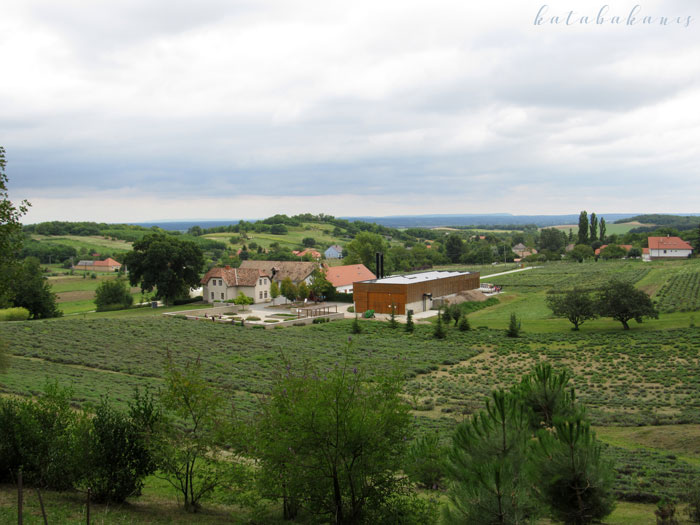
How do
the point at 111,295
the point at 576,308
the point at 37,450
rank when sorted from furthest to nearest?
the point at 111,295 < the point at 576,308 < the point at 37,450

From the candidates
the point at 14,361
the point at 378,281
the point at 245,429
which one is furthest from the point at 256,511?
the point at 378,281

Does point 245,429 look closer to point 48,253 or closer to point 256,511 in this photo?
point 256,511

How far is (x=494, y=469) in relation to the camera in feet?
23.4

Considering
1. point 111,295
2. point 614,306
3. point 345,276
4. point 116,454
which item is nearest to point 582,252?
point 345,276

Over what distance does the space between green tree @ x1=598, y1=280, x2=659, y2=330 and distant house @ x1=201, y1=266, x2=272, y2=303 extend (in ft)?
122

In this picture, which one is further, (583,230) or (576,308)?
(583,230)

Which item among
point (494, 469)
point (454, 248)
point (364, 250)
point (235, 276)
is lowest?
point (235, 276)

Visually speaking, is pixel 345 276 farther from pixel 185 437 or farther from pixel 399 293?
pixel 185 437

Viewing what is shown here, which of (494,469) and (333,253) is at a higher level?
(494,469)

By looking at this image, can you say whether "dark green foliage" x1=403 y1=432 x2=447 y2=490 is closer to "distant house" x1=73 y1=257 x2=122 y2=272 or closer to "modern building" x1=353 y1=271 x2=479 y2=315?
"modern building" x1=353 y1=271 x2=479 y2=315

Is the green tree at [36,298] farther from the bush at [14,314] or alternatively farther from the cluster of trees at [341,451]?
the cluster of trees at [341,451]

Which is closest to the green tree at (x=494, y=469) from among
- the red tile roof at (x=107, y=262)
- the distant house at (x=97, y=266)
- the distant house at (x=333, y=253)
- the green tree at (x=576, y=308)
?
the green tree at (x=576, y=308)

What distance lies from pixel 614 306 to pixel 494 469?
132ft

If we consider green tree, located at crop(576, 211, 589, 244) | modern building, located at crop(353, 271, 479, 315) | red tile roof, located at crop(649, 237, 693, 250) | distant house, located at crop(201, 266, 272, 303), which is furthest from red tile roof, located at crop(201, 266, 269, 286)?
green tree, located at crop(576, 211, 589, 244)
